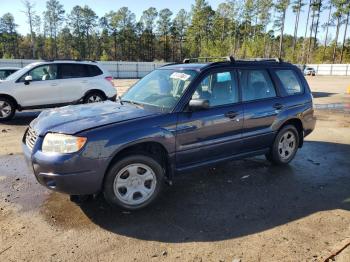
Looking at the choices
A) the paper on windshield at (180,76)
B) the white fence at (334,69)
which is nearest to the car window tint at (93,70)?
the paper on windshield at (180,76)

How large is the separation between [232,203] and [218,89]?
1.63m

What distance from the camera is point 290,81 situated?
21.0 feet

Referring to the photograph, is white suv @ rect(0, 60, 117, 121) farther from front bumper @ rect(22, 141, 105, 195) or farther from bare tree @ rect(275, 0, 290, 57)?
bare tree @ rect(275, 0, 290, 57)

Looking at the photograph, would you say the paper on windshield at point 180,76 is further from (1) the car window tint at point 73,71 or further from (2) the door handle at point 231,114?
(1) the car window tint at point 73,71

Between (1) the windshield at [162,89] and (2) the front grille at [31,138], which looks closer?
(2) the front grille at [31,138]

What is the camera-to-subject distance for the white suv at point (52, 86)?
36.1ft

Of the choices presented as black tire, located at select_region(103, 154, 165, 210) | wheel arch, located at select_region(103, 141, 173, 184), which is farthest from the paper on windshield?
black tire, located at select_region(103, 154, 165, 210)

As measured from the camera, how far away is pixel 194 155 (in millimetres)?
4898

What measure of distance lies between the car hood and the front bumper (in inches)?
12.1

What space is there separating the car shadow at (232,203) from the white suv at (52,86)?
7.10m

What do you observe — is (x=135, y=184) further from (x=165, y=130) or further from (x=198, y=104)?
(x=198, y=104)

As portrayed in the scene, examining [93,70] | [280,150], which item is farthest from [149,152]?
[93,70]

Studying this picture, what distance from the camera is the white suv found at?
36.1 ft

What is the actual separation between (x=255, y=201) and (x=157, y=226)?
1.46 m
